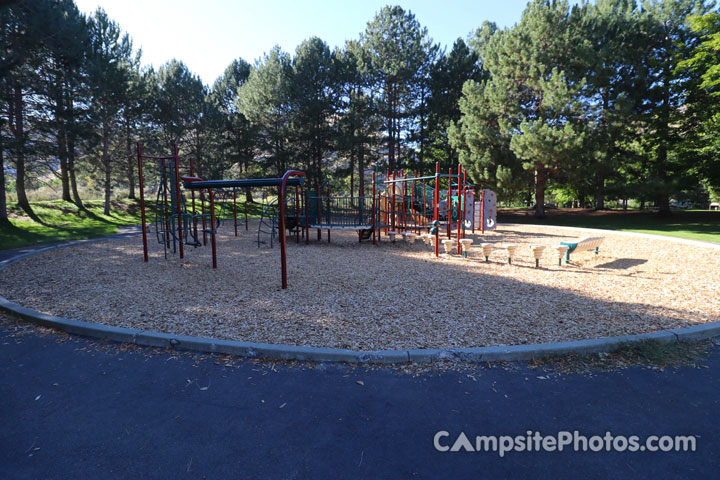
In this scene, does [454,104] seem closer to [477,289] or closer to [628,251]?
[628,251]

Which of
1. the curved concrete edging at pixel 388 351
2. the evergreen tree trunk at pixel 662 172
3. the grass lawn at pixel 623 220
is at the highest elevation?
the evergreen tree trunk at pixel 662 172

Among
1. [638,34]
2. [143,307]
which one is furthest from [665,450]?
[638,34]

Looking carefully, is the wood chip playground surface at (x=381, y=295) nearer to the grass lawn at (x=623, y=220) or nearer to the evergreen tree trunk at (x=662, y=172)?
the grass lawn at (x=623, y=220)

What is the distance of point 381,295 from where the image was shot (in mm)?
6270

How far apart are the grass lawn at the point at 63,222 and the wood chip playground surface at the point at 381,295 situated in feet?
16.5

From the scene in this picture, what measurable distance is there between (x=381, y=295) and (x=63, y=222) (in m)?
21.2

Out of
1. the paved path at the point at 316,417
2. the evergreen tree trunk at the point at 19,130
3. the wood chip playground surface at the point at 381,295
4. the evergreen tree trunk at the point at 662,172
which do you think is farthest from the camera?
the evergreen tree trunk at the point at 662,172

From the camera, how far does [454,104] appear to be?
2930 centimetres

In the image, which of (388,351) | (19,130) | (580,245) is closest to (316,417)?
(388,351)

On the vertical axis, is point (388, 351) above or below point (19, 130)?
below

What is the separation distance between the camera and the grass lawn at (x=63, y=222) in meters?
14.1

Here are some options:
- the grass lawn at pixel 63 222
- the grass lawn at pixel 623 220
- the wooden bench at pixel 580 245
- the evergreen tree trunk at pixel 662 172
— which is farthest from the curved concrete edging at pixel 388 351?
the evergreen tree trunk at pixel 662 172

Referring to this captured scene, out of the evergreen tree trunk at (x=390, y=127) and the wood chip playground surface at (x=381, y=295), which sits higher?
the evergreen tree trunk at (x=390, y=127)

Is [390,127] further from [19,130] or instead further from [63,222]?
[19,130]
